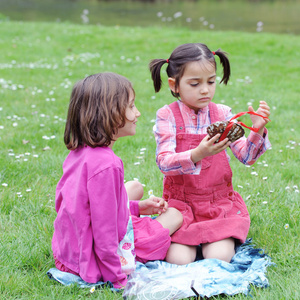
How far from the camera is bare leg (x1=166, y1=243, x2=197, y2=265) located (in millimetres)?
2662

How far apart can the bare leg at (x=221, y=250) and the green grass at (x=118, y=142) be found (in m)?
0.21

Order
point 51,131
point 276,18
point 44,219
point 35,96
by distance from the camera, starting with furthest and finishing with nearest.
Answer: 1. point 276,18
2. point 35,96
3. point 51,131
4. point 44,219

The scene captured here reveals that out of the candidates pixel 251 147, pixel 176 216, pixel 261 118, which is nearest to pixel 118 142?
pixel 176 216

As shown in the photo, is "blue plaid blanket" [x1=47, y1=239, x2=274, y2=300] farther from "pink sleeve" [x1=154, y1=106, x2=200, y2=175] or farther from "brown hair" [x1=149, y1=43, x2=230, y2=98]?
"brown hair" [x1=149, y1=43, x2=230, y2=98]

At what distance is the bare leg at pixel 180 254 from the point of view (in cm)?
266

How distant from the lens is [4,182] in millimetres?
3633

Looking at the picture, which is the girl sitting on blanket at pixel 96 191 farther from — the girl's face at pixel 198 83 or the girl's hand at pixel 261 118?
the girl's hand at pixel 261 118

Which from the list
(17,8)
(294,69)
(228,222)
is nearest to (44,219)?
(228,222)

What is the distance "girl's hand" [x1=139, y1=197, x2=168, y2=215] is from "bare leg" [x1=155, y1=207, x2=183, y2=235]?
0.13 feet

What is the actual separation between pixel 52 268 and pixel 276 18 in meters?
17.3

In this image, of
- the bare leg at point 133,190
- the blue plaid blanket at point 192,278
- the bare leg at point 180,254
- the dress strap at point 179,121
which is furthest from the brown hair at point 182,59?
the blue plaid blanket at point 192,278

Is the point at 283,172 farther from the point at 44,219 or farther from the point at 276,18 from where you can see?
the point at 276,18

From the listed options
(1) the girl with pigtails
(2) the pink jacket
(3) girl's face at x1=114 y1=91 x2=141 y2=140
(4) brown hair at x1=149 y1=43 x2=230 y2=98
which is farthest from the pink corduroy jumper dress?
(2) the pink jacket

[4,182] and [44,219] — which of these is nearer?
[44,219]
